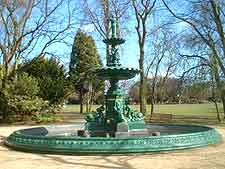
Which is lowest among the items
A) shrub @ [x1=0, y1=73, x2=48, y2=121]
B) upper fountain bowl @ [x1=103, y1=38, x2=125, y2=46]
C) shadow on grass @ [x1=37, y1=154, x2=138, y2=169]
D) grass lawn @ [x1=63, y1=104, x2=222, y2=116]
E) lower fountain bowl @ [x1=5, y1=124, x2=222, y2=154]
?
shadow on grass @ [x1=37, y1=154, x2=138, y2=169]

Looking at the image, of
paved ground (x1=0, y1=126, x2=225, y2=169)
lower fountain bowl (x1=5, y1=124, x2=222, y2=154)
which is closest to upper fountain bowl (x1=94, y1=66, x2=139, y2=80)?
lower fountain bowl (x1=5, y1=124, x2=222, y2=154)

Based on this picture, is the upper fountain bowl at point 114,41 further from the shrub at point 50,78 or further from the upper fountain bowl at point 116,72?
the shrub at point 50,78

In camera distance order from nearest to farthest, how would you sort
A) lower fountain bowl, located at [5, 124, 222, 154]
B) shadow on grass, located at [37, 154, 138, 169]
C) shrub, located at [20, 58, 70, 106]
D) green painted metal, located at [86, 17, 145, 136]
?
shadow on grass, located at [37, 154, 138, 169]
lower fountain bowl, located at [5, 124, 222, 154]
green painted metal, located at [86, 17, 145, 136]
shrub, located at [20, 58, 70, 106]

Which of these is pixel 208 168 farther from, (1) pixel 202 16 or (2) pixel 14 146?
(1) pixel 202 16

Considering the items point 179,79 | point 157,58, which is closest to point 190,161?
point 179,79

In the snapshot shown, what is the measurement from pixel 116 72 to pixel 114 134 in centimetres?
259

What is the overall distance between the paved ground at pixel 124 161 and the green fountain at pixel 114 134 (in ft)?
1.27

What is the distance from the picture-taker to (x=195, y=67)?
37094mm

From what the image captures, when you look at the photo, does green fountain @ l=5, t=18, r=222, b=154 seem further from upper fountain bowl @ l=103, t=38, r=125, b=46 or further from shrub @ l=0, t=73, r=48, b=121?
shrub @ l=0, t=73, r=48, b=121

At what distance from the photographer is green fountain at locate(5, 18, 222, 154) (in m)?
14.0

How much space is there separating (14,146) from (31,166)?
4.53 meters

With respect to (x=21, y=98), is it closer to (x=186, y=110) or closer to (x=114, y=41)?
(x=114, y=41)

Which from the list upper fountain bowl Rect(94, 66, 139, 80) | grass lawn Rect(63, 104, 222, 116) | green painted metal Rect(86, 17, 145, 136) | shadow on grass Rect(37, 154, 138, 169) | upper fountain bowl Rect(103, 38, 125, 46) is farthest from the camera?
grass lawn Rect(63, 104, 222, 116)

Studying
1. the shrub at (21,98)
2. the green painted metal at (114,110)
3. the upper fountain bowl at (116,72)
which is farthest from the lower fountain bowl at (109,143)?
the shrub at (21,98)
